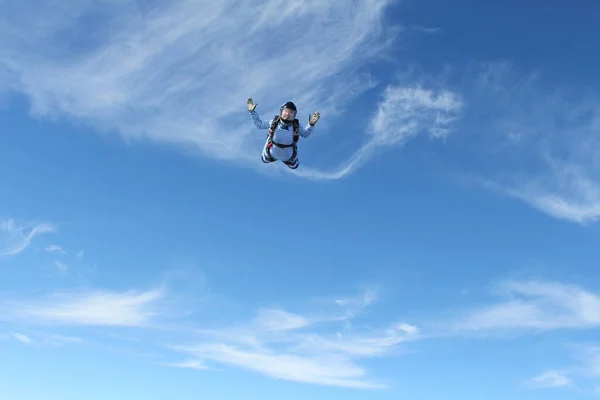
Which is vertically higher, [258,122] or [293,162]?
[258,122]

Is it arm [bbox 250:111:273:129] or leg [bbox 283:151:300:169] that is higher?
arm [bbox 250:111:273:129]

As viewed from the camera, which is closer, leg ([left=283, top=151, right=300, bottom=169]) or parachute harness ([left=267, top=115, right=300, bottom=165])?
parachute harness ([left=267, top=115, right=300, bottom=165])

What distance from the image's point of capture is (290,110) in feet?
98.1

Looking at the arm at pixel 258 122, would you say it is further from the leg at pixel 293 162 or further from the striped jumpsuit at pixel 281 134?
the leg at pixel 293 162

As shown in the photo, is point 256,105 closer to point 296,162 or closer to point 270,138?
point 270,138

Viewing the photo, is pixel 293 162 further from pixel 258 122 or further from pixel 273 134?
pixel 258 122

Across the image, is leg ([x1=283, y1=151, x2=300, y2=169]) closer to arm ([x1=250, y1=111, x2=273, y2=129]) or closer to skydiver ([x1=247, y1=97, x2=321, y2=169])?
skydiver ([x1=247, y1=97, x2=321, y2=169])

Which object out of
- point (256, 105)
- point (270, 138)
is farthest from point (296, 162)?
point (256, 105)

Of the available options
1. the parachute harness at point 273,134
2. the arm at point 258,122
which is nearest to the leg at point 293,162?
the parachute harness at point 273,134

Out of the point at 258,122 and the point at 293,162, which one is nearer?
the point at 258,122

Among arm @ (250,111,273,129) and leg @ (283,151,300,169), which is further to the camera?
leg @ (283,151,300,169)

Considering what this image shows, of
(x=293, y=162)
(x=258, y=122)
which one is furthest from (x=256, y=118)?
(x=293, y=162)

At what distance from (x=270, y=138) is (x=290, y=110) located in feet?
6.87

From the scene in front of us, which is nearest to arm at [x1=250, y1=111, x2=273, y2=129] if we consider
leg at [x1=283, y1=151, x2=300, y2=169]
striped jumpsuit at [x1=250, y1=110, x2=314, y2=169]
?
striped jumpsuit at [x1=250, y1=110, x2=314, y2=169]
